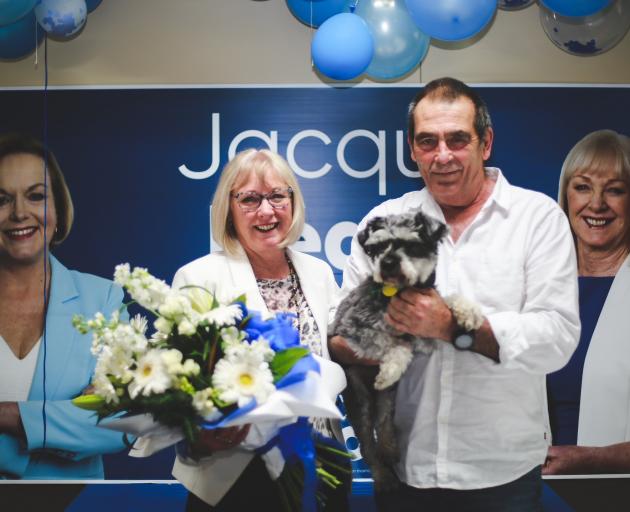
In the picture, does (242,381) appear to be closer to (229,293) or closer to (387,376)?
(229,293)

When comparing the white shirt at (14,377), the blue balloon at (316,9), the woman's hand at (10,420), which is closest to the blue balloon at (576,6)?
the blue balloon at (316,9)

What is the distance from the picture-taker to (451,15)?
2.78 meters

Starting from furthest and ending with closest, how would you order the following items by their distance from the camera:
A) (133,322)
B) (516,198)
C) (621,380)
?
(621,380)
(516,198)
(133,322)

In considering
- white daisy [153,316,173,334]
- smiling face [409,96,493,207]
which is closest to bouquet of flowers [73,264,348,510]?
white daisy [153,316,173,334]

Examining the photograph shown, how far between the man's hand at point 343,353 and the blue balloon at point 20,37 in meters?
2.12

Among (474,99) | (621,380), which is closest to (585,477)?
(621,380)

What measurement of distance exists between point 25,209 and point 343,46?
1.77 metres

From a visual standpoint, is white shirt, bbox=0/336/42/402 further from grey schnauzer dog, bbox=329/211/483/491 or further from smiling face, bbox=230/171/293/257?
grey schnauzer dog, bbox=329/211/483/491

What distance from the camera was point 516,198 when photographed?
261cm

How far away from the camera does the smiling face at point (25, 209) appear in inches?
128

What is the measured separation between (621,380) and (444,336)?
4.38 ft

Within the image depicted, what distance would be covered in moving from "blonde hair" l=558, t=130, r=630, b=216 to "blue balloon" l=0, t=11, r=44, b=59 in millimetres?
2701

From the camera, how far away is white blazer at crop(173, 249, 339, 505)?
6.98ft

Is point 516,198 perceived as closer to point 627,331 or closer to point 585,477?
point 627,331
